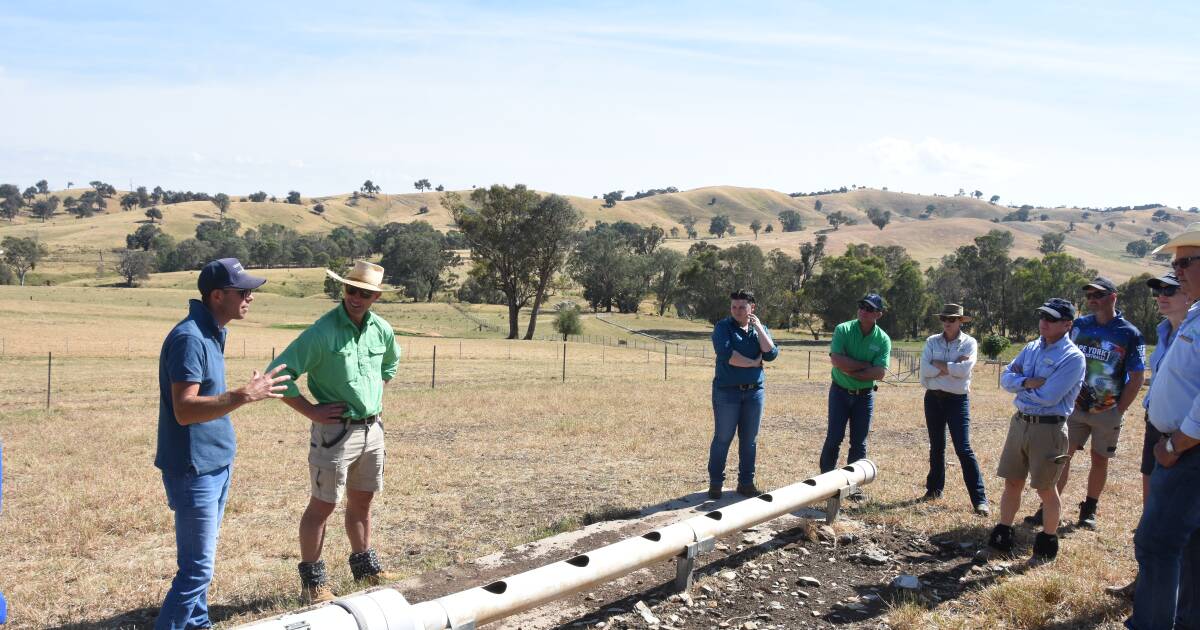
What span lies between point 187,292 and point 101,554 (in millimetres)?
74505

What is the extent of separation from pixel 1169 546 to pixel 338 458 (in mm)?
4824

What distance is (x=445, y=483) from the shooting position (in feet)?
31.0

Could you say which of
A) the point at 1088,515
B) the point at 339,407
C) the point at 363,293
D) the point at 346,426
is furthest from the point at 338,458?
the point at 1088,515

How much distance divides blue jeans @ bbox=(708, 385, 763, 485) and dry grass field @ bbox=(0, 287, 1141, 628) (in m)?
0.78

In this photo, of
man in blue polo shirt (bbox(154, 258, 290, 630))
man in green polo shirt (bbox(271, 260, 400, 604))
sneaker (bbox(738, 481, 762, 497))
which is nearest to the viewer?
man in blue polo shirt (bbox(154, 258, 290, 630))

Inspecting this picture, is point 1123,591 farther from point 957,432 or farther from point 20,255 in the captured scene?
point 20,255

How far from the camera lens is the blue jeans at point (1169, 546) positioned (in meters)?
4.25

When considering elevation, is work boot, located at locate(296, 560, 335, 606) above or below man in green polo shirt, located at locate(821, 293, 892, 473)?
below

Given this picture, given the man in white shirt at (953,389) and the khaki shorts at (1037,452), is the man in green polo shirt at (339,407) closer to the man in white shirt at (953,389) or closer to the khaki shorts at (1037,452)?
the khaki shorts at (1037,452)

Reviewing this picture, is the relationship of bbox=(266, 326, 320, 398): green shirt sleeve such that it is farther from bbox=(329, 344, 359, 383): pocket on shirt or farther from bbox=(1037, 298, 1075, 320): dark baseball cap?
bbox=(1037, 298, 1075, 320): dark baseball cap

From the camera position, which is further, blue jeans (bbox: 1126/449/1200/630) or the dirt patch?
the dirt patch

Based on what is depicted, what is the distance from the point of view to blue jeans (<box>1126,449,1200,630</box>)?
425 cm

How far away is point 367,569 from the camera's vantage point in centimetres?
592

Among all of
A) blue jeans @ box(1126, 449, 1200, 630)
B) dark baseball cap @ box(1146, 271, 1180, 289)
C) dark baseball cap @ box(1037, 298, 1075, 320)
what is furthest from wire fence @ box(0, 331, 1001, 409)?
blue jeans @ box(1126, 449, 1200, 630)
